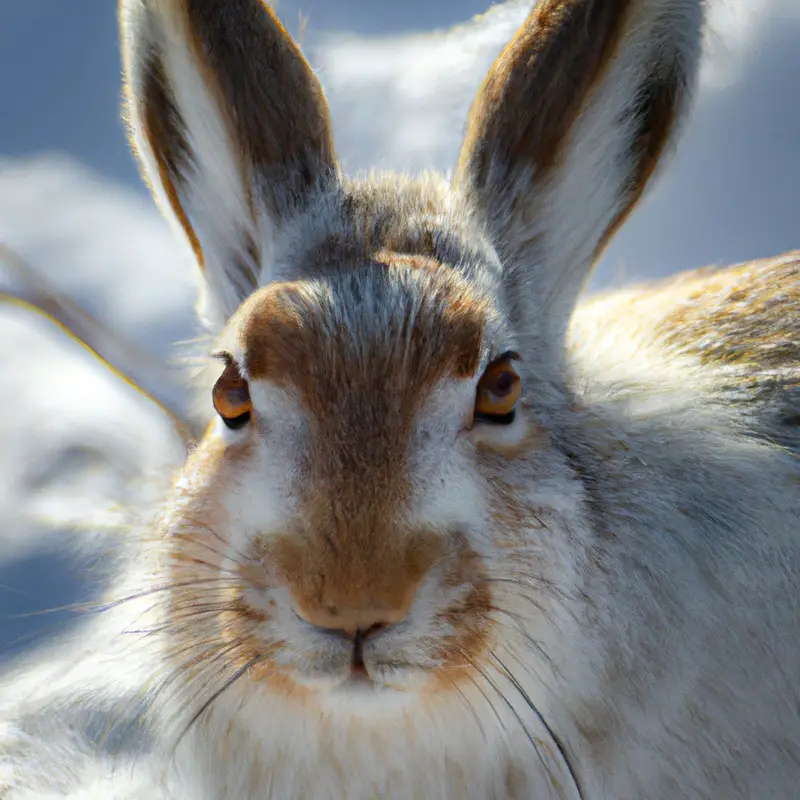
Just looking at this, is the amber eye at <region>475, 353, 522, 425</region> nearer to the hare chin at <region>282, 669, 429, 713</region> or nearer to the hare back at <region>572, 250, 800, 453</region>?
the hare chin at <region>282, 669, 429, 713</region>

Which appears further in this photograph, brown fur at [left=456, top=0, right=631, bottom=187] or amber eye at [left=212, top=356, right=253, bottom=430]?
brown fur at [left=456, top=0, right=631, bottom=187]

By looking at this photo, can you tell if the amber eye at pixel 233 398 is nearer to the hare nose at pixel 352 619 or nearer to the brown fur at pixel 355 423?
the brown fur at pixel 355 423

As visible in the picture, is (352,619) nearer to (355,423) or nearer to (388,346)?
(355,423)

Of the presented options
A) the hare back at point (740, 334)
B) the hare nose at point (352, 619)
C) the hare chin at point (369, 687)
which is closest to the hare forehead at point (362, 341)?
the hare nose at point (352, 619)

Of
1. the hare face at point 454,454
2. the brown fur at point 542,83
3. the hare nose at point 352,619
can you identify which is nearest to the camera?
the hare nose at point 352,619

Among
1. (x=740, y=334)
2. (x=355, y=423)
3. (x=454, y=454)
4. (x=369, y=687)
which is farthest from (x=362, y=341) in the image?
(x=740, y=334)

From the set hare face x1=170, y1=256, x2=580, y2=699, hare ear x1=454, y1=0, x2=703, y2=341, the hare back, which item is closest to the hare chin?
hare face x1=170, y1=256, x2=580, y2=699

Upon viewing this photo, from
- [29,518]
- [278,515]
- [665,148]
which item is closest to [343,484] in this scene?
[278,515]

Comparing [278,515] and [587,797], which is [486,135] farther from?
[587,797]
